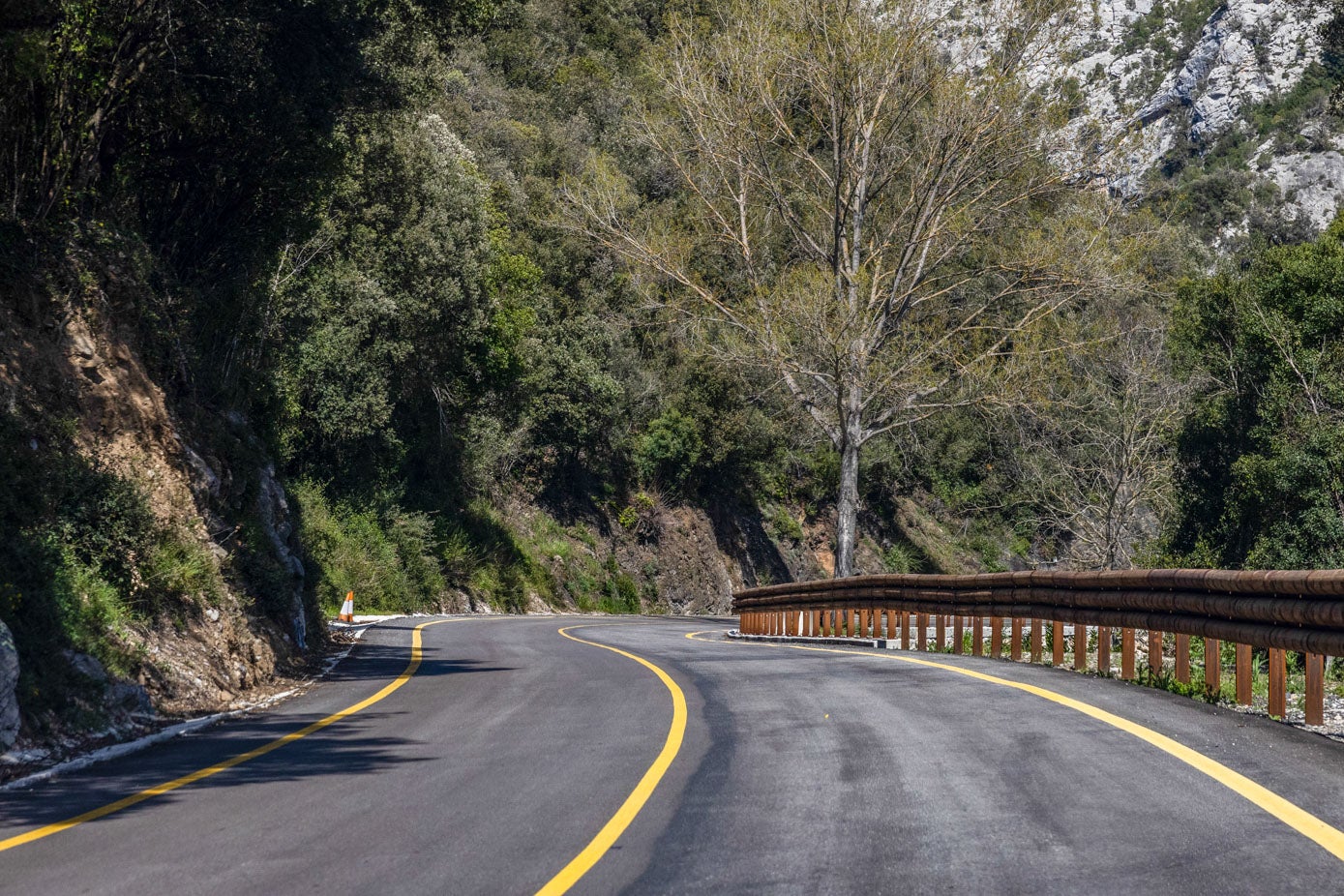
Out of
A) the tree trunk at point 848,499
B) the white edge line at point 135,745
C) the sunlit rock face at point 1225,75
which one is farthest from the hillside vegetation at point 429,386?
the sunlit rock face at point 1225,75

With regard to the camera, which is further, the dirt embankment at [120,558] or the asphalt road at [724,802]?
the dirt embankment at [120,558]

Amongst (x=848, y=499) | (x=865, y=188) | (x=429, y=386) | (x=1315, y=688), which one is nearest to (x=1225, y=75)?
(x=865, y=188)

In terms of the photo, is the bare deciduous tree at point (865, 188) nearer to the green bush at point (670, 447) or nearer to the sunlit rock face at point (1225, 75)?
the green bush at point (670, 447)

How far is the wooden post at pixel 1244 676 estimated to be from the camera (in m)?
10.7

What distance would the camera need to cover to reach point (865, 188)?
32.5 metres

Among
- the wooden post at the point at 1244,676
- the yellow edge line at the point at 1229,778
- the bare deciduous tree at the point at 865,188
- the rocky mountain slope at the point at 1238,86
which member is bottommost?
the yellow edge line at the point at 1229,778

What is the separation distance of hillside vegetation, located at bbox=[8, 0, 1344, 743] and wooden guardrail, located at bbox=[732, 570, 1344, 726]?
944 centimetres

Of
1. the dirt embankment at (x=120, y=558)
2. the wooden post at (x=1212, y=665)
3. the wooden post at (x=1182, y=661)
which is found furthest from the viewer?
the wooden post at (x=1182, y=661)

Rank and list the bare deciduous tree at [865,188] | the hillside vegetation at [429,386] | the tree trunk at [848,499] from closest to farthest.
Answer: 1. the hillside vegetation at [429,386]
2. the bare deciduous tree at [865,188]
3. the tree trunk at [848,499]

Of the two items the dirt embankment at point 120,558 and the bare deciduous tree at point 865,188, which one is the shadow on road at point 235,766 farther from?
the bare deciduous tree at point 865,188

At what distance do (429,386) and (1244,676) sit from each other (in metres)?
33.8

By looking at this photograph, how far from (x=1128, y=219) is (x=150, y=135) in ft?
81.5

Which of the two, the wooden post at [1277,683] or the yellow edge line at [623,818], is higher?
the wooden post at [1277,683]

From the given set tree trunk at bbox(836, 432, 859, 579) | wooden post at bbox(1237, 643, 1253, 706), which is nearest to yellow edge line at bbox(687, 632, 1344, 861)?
wooden post at bbox(1237, 643, 1253, 706)
